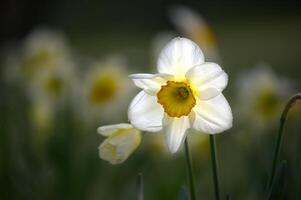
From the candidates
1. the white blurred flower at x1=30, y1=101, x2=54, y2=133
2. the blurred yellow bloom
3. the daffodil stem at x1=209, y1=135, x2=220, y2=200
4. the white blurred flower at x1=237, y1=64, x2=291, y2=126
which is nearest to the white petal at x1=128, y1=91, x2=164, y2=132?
the daffodil stem at x1=209, y1=135, x2=220, y2=200

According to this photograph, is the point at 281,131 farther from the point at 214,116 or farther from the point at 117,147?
the point at 117,147

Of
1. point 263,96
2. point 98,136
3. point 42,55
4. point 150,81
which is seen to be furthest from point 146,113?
point 42,55

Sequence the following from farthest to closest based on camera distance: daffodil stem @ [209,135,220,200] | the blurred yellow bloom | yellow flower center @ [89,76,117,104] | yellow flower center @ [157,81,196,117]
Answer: the blurred yellow bloom, yellow flower center @ [89,76,117,104], yellow flower center @ [157,81,196,117], daffodil stem @ [209,135,220,200]

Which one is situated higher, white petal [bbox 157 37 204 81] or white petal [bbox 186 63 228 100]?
white petal [bbox 157 37 204 81]

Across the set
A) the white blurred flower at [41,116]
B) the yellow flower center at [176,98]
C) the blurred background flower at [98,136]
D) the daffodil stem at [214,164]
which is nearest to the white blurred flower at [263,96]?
the blurred background flower at [98,136]

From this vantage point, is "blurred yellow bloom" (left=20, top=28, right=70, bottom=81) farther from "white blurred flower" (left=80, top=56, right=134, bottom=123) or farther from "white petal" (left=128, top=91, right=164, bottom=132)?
"white petal" (left=128, top=91, right=164, bottom=132)

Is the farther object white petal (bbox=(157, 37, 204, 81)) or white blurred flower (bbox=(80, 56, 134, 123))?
white blurred flower (bbox=(80, 56, 134, 123))

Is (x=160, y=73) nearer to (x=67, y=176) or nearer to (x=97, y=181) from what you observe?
(x=67, y=176)
